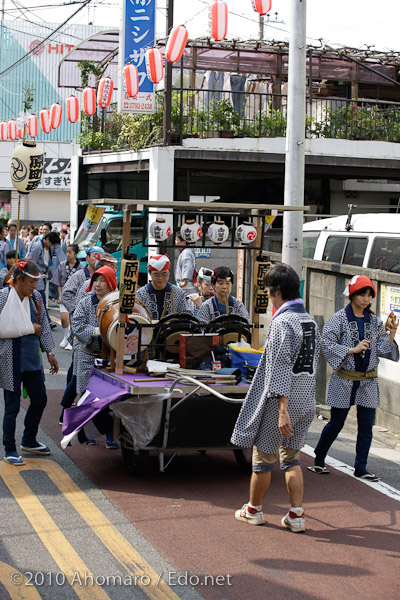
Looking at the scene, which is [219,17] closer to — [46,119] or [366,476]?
[366,476]

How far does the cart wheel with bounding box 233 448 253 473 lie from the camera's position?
23.3ft

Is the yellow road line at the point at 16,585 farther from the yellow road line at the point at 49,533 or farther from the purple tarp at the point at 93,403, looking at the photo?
the purple tarp at the point at 93,403

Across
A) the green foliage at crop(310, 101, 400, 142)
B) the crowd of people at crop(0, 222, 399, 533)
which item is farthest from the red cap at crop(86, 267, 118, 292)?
the green foliage at crop(310, 101, 400, 142)

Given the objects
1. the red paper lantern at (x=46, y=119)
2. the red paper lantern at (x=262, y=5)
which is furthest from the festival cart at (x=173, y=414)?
the red paper lantern at (x=46, y=119)

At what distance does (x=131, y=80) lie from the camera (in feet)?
57.5

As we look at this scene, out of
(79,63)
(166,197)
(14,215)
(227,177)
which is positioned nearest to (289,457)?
(166,197)

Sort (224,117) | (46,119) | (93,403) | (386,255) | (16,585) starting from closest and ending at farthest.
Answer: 1. (16,585)
2. (93,403)
3. (386,255)
4. (224,117)
5. (46,119)

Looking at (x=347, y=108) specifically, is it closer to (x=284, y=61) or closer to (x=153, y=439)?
(x=284, y=61)

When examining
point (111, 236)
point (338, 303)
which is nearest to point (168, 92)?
point (111, 236)

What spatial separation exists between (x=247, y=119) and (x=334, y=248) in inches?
301

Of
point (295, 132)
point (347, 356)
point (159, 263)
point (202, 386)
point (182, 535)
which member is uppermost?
point (295, 132)

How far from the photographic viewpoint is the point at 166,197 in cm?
1848

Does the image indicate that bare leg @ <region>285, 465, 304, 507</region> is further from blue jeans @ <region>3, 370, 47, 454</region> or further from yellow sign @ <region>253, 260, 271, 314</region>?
blue jeans @ <region>3, 370, 47, 454</region>

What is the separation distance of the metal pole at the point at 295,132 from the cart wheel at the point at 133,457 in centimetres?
399
